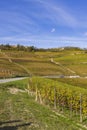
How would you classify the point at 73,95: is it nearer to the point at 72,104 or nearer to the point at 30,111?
the point at 72,104

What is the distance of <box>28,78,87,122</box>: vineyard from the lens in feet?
99.9

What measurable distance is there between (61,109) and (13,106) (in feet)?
17.8

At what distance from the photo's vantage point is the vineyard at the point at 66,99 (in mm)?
30438

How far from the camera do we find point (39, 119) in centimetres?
2928

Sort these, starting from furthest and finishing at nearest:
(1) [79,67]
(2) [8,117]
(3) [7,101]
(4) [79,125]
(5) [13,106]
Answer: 1. (1) [79,67]
2. (3) [7,101]
3. (5) [13,106]
4. (2) [8,117]
5. (4) [79,125]

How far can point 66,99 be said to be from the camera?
33844mm

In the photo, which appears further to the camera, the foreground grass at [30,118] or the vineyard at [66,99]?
the vineyard at [66,99]

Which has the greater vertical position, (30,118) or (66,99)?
(66,99)

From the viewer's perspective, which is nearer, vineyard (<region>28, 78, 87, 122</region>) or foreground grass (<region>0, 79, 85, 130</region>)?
foreground grass (<region>0, 79, 85, 130</region>)

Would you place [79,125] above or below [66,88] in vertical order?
below

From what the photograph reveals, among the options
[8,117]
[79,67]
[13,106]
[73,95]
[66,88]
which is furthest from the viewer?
[79,67]

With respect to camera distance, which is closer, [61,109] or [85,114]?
[85,114]

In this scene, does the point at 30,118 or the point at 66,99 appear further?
the point at 66,99

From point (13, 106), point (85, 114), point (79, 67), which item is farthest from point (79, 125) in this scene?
point (79, 67)
